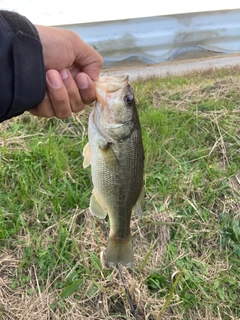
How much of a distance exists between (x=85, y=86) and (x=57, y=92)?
149 millimetres

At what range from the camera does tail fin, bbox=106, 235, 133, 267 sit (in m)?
2.11

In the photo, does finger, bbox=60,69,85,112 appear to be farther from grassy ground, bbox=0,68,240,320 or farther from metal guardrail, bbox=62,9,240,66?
metal guardrail, bbox=62,9,240,66

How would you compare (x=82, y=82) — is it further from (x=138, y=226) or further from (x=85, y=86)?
(x=138, y=226)

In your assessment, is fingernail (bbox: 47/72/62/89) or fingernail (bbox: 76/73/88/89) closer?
fingernail (bbox: 47/72/62/89)

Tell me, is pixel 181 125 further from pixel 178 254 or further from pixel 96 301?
pixel 96 301

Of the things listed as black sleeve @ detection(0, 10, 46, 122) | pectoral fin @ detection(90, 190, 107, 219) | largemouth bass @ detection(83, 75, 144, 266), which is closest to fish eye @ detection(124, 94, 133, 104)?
largemouth bass @ detection(83, 75, 144, 266)

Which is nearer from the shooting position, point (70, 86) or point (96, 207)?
point (70, 86)

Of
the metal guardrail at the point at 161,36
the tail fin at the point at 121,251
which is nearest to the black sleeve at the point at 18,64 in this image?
the tail fin at the point at 121,251

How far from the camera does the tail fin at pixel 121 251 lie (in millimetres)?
2109

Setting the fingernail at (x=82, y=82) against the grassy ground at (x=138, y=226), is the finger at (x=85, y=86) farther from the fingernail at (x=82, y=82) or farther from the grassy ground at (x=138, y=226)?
the grassy ground at (x=138, y=226)

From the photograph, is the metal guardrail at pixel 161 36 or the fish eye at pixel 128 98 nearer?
the fish eye at pixel 128 98

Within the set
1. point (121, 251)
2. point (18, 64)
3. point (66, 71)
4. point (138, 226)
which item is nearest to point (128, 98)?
point (66, 71)

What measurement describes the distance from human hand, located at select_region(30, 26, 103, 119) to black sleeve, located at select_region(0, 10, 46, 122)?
108 mm

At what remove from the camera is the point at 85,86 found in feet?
5.87
